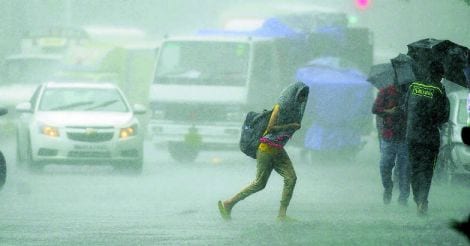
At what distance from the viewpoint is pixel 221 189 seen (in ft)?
59.7

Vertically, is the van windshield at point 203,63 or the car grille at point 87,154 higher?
the van windshield at point 203,63

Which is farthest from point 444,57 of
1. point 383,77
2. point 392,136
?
point 383,77

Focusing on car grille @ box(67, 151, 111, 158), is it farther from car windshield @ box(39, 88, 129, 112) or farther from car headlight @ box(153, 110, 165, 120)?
car headlight @ box(153, 110, 165, 120)

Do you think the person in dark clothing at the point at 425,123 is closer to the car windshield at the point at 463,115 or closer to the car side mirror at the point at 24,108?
the car windshield at the point at 463,115

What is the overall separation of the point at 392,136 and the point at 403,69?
0.80 metres

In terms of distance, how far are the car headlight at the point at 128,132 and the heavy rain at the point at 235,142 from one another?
0.03 m

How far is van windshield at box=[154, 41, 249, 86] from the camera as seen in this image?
23.7m

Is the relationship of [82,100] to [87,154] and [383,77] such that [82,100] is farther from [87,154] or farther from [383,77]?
[383,77]

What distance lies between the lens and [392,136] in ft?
51.2

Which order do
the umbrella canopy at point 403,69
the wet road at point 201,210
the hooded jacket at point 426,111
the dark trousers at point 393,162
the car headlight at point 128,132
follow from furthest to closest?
the car headlight at point 128,132 < the dark trousers at point 393,162 < the umbrella canopy at point 403,69 < the hooded jacket at point 426,111 < the wet road at point 201,210

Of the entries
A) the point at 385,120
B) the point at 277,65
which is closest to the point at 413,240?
the point at 385,120

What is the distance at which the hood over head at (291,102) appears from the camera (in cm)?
1309

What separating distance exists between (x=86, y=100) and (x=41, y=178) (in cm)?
236

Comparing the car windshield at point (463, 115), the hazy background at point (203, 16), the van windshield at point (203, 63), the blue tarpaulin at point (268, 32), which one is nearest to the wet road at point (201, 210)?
the car windshield at point (463, 115)
